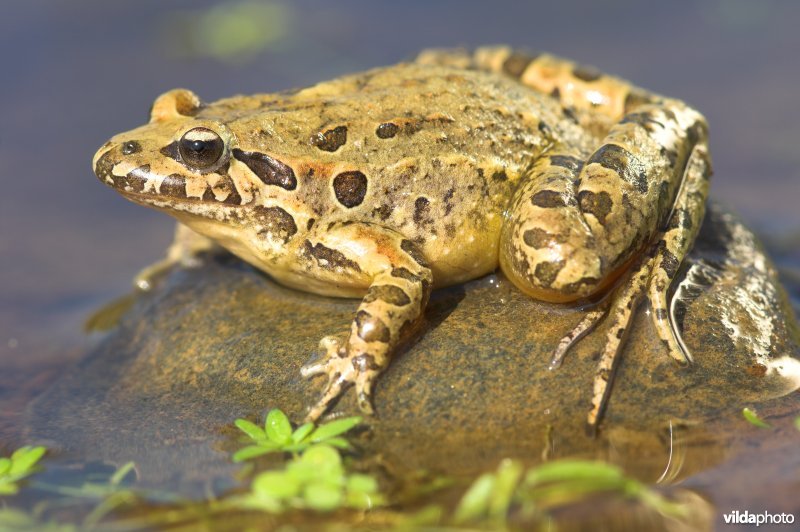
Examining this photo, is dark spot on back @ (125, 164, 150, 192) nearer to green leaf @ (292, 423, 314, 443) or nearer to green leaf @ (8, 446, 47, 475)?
green leaf @ (8, 446, 47, 475)

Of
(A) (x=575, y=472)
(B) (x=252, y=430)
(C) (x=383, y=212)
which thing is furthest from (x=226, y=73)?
(A) (x=575, y=472)

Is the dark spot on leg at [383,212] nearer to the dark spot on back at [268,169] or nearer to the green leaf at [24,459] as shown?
the dark spot on back at [268,169]

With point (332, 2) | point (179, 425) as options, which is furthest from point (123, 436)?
point (332, 2)

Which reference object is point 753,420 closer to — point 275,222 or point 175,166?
point 275,222

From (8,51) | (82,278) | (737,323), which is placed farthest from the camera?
(8,51)

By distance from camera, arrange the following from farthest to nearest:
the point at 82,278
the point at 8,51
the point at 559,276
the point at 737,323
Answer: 1. the point at 8,51
2. the point at 82,278
3. the point at 737,323
4. the point at 559,276

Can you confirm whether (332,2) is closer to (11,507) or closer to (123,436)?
(123,436)

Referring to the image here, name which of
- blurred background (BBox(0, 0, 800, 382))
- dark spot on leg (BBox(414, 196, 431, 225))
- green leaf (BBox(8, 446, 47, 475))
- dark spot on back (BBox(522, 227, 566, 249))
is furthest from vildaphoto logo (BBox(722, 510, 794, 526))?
blurred background (BBox(0, 0, 800, 382))
